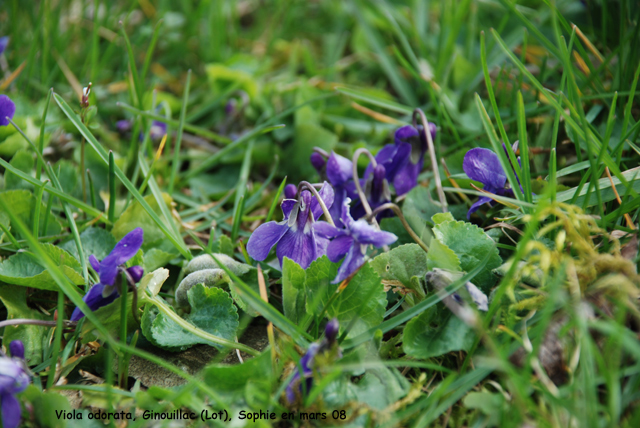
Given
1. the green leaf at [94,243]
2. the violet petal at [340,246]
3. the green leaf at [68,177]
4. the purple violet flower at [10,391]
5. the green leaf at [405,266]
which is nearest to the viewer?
the purple violet flower at [10,391]

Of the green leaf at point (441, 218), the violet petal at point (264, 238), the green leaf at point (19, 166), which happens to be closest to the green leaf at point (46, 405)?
the violet petal at point (264, 238)

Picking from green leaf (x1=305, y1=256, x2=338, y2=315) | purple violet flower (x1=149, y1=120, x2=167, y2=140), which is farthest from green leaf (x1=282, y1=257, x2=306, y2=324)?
purple violet flower (x1=149, y1=120, x2=167, y2=140)

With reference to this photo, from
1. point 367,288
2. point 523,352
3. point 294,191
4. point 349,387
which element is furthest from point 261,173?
point 523,352

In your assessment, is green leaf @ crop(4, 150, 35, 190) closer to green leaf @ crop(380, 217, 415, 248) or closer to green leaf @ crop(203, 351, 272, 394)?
green leaf @ crop(203, 351, 272, 394)

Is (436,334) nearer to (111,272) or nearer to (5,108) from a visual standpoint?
(111,272)

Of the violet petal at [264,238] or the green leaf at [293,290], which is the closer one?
the green leaf at [293,290]

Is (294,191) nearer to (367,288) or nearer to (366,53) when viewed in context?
(367,288)

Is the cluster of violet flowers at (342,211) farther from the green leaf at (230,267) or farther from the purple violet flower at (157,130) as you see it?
the purple violet flower at (157,130)
